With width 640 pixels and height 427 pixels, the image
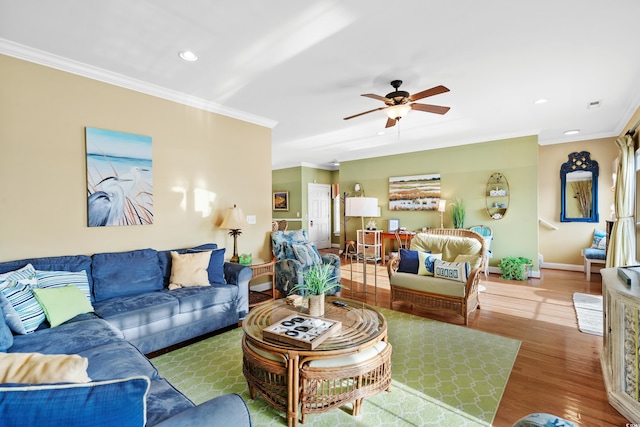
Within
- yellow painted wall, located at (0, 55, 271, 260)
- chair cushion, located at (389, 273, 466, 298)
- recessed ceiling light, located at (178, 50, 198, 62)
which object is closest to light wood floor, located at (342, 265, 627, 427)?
chair cushion, located at (389, 273, 466, 298)

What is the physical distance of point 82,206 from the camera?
120 inches

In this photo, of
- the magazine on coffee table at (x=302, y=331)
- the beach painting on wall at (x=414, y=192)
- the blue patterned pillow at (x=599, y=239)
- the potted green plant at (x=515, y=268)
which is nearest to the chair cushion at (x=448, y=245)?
the potted green plant at (x=515, y=268)

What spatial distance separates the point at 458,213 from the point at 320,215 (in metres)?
4.38

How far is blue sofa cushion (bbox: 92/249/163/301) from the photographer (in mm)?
2805

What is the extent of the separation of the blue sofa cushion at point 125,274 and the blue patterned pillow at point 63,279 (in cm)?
15

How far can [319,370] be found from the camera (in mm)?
1814

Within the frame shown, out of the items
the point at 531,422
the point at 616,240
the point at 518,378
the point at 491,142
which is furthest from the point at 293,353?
the point at 491,142

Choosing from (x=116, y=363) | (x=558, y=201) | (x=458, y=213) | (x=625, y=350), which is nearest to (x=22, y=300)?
(x=116, y=363)

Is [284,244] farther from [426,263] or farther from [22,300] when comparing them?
[22,300]

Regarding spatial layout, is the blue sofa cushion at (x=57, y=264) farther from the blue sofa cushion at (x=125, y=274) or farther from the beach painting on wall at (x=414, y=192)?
the beach painting on wall at (x=414, y=192)

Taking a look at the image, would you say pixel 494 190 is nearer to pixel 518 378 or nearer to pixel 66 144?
pixel 518 378

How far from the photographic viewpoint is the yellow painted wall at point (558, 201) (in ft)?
19.0

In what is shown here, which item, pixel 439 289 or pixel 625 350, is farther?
pixel 439 289

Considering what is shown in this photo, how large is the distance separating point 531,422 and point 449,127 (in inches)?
196
